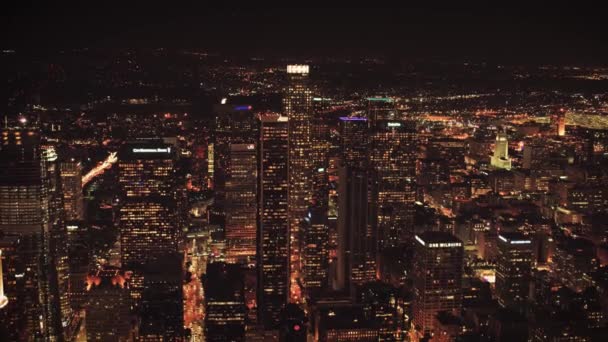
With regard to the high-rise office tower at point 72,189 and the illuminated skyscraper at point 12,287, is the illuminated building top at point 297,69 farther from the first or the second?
the illuminated skyscraper at point 12,287

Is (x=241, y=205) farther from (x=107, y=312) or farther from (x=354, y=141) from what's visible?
(x=107, y=312)

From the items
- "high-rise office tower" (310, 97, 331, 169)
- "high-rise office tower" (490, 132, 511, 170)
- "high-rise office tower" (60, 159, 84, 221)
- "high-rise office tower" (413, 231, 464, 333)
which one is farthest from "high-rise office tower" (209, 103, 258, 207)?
"high-rise office tower" (490, 132, 511, 170)

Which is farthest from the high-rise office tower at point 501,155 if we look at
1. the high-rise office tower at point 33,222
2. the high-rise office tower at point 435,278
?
the high-rise office tower at point 33,222

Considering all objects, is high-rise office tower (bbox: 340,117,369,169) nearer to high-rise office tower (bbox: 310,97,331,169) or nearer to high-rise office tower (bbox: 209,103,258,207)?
high-rise office tower (bbox: 310,97,331,169)

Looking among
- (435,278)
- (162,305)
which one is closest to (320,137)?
(435,278)

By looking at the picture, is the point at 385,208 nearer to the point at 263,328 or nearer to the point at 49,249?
the point at 263,328
